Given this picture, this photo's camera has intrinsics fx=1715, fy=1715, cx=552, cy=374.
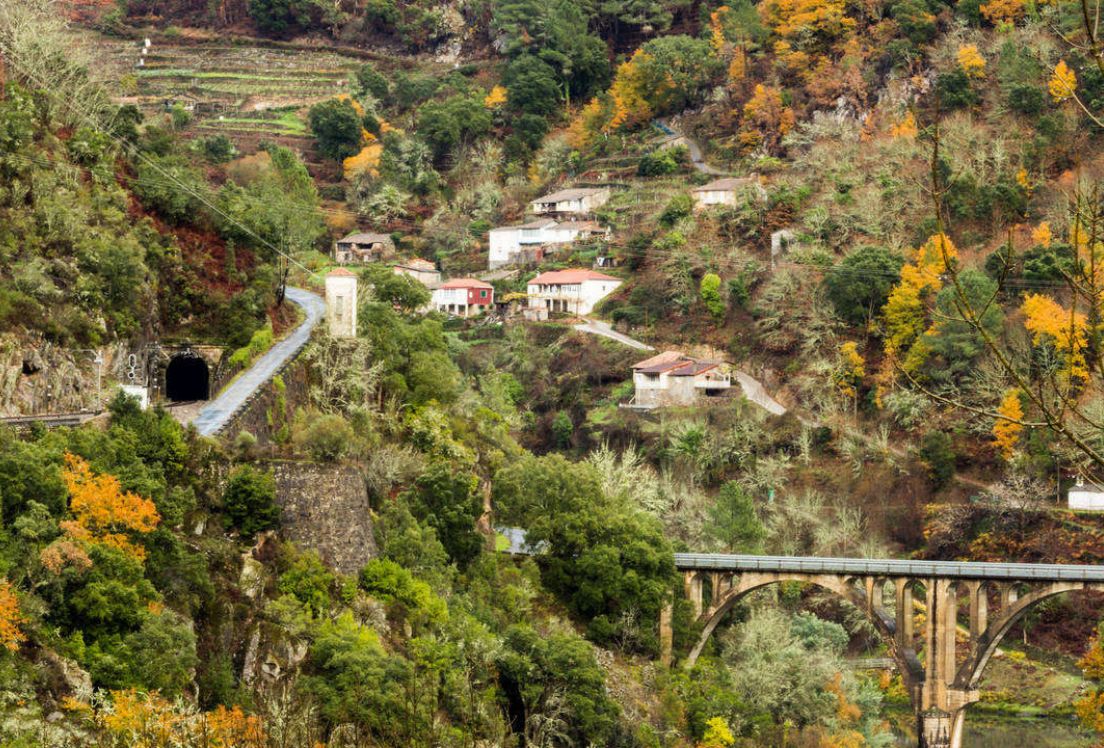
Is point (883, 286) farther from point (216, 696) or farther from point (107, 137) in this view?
point (216, 696)

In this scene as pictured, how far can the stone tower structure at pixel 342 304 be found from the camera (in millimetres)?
48844

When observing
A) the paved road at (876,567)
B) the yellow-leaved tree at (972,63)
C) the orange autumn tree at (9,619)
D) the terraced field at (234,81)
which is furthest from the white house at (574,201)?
the orange autumn tree at (9,619)

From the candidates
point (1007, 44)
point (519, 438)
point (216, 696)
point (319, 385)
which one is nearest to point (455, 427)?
point (319, 385)

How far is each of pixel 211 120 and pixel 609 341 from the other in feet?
112

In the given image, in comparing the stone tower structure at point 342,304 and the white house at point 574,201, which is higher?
the white house at point 574,201

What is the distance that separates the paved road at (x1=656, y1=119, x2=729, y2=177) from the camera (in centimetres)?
9720

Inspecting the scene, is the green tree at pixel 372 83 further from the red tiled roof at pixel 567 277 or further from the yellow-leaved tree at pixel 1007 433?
the yellow-leaved tree at pixel 1007 433

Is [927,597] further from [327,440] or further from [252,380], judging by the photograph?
[252,380]

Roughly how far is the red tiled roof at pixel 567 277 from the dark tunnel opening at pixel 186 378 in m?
44.6

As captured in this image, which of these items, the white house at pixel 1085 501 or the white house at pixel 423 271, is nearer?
the white house at pixel 1085 501

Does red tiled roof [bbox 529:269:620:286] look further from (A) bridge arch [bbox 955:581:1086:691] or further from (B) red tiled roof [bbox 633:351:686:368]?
(A) bridge arch [bbox 955:581:1086:691]

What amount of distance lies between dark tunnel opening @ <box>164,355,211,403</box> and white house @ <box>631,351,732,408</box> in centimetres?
3463

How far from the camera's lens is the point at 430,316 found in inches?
2327

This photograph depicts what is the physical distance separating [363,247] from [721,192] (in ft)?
66.0
